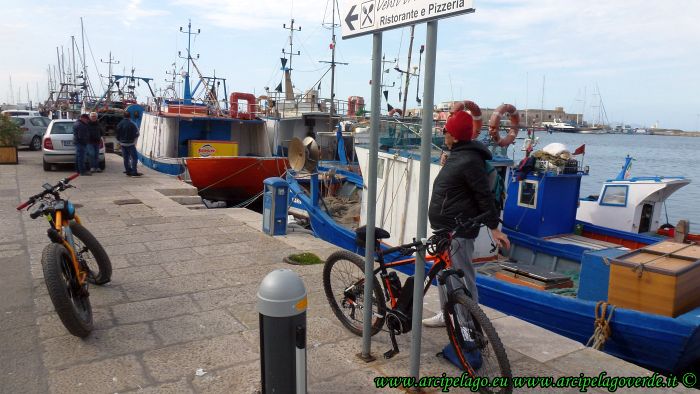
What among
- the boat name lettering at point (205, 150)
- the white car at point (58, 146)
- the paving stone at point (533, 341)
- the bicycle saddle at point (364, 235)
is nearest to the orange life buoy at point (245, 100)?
the boat name lettering at point (205, 150)

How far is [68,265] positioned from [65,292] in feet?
1.53

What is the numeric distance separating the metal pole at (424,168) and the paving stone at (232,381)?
3.50ft

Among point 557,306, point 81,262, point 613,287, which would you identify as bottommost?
point 557,306

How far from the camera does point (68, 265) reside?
4109 millimetres

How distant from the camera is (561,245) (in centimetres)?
862

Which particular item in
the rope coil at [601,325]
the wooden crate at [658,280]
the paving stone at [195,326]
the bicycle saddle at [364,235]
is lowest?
the rope coil at [601,325]

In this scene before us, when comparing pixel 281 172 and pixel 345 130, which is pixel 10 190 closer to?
pixel 281 172

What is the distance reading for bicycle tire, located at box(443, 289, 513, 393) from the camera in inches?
119

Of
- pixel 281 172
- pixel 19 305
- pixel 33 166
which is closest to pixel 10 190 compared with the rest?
pixel 33 166

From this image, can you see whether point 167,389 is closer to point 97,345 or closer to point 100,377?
point 100,377

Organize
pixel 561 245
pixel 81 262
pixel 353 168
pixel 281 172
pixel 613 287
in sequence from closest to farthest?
pixel 81 262, pixel 613 287, pixel 561 245, pixel 353 168, pixel 281 172

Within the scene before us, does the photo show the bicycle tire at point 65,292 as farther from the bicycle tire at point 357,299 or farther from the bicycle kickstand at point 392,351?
the bicycle kickstand at point 392,351

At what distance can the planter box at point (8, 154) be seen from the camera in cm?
1689

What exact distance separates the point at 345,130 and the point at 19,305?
12497mm
